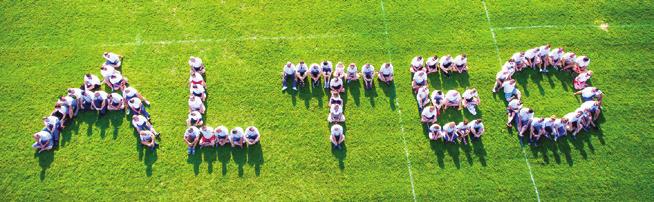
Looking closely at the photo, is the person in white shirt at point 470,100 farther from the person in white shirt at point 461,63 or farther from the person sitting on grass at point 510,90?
the person in white shirt at point 461,63

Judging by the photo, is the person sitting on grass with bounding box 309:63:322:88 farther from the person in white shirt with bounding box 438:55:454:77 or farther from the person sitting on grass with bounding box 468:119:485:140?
the person sitting on grass with bounding box 468:119:485:140

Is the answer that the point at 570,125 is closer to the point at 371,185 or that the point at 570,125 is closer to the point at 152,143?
the point at 371,185

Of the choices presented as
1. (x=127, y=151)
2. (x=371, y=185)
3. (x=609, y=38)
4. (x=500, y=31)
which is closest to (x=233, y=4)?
(x=127, y=151)

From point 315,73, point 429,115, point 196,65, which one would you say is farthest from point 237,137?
point 429,115

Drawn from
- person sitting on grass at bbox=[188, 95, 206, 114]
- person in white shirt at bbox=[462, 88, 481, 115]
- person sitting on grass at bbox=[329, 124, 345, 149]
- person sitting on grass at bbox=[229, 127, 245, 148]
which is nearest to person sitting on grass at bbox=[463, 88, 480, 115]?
person in white shirt at bbox=[462, 88, 481, 115]

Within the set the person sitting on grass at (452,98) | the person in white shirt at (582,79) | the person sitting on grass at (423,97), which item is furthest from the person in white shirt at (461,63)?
the person in white shirt at (582,79)

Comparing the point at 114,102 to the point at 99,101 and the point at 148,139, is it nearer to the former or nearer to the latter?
the point at 99,101
